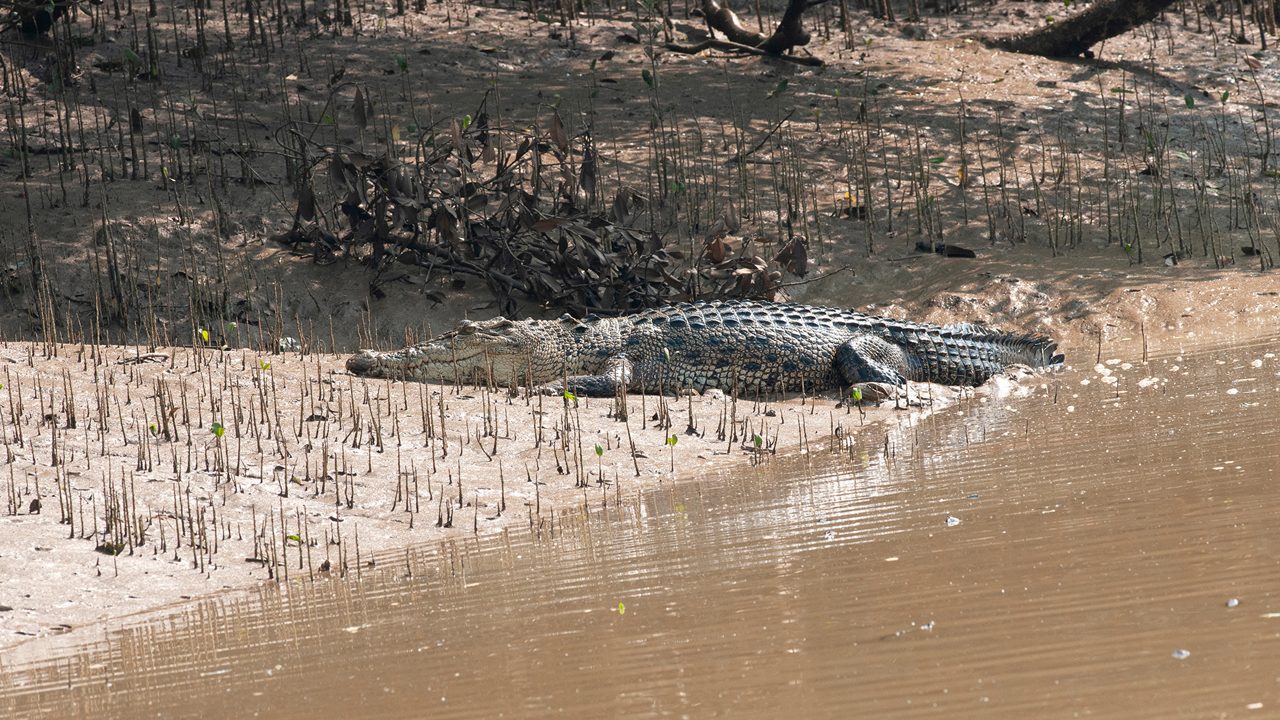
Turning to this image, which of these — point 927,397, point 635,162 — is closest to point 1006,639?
point 927,397

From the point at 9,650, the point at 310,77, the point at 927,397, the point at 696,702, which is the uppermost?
the point at 310,77

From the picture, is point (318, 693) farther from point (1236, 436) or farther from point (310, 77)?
point (310, 77)

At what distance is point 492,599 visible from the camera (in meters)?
4.19

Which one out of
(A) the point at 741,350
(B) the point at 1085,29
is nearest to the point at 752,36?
(B) the point at 1085,29

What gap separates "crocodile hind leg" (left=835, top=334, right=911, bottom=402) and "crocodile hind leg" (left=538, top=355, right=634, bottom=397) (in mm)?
1404

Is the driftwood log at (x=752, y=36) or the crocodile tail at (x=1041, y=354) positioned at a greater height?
the driftwood log at (x=752, y=36)

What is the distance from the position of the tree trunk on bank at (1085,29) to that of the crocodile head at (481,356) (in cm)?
950

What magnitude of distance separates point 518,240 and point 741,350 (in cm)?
238

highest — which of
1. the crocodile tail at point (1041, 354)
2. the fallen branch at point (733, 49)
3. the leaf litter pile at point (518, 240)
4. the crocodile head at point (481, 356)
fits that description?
the fallen branch at point (733, 49)

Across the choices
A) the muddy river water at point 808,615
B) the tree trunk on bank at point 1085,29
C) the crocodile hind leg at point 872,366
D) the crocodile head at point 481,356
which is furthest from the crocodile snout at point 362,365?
the tree trunk on bank at point 1085,29

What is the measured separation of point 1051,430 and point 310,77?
1007 cm

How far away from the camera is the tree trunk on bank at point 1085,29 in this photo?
50.3ft

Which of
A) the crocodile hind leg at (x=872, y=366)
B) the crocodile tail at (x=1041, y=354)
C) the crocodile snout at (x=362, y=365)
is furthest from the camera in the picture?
the crocodile tail at (x=1041, y=354)

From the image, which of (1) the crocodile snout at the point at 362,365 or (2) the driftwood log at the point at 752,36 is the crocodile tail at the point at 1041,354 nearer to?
(1) the crocodile snout at the point at 362,365
